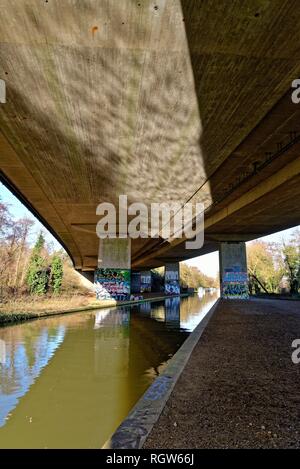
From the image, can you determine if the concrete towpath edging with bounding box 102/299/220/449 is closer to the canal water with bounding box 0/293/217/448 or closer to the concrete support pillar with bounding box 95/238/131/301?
the canal water with bounding box 0/293/217/448

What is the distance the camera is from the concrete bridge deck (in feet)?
12.3

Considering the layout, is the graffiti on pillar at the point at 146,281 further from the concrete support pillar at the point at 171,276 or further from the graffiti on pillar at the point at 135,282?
the concrete support pillar at the point at 171,276

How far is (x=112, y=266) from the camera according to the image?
37.0 meters

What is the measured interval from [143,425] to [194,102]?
950 centimetres

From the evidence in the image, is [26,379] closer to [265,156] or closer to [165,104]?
[165,104]

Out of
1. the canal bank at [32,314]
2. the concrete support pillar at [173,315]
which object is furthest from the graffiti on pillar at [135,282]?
the canal bank at [32,314]

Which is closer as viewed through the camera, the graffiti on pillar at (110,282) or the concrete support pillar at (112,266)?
the graffiti on pillar at (110,282)

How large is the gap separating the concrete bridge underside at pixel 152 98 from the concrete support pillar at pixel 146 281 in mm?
73986

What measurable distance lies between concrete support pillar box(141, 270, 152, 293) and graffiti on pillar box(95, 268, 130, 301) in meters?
56.4

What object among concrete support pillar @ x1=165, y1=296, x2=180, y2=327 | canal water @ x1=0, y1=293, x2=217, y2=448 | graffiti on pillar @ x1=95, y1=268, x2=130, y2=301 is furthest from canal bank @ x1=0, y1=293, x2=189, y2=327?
concrete support pillar @ x1=165, y1=296, x2=180, y2=327

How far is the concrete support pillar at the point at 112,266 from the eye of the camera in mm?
36875

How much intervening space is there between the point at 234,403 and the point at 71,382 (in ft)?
13.5

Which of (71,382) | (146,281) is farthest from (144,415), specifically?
(146,281)

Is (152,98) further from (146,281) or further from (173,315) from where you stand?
(146,281)
